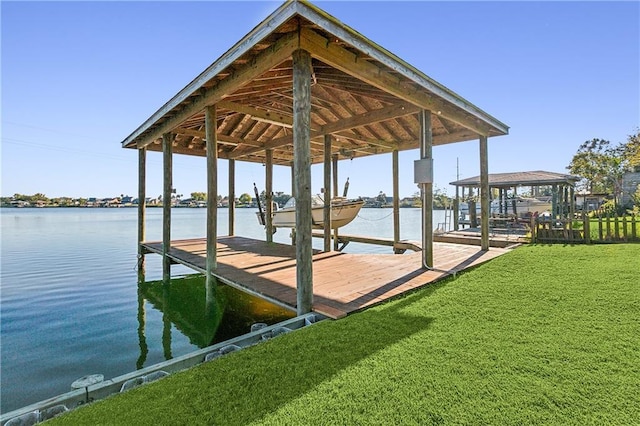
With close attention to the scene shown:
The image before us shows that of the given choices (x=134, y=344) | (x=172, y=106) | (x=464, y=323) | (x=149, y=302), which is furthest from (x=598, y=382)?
(x=149, y=302)

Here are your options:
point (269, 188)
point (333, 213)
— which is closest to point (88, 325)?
point (269, 188)

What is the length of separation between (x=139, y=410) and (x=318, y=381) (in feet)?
4.11

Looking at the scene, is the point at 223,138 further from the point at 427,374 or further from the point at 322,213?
the point at 427,374

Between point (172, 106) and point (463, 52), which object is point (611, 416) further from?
point (463, 52)

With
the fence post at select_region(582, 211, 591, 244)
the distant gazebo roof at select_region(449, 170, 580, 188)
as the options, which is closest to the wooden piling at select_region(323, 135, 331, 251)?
the fence post at select_region(582, 211, 591, 244)

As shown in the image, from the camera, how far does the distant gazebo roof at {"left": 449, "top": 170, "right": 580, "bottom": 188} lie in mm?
16641

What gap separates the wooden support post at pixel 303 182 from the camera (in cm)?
397

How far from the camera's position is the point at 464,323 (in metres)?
3.46

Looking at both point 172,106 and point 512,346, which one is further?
point 172,106

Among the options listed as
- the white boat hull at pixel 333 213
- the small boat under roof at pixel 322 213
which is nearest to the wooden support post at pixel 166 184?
the small boat under roof at pixel 322 213

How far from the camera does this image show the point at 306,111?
4035 mm

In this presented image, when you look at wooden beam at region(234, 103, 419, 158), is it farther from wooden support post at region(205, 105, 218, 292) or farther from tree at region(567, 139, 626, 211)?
tree at region(567, 139, 626, 211)

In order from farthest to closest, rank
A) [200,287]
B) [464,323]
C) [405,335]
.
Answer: [200,287], [464,323], [405,335]

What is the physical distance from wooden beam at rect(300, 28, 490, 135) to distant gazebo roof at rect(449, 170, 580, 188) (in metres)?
12.6
